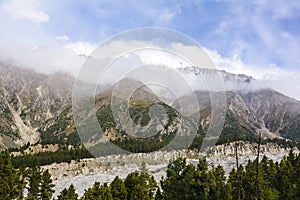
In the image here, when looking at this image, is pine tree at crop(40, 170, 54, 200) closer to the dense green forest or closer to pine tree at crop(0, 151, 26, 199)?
the dense green forest

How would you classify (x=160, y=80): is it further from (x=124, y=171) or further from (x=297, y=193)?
(x=124, y=171)

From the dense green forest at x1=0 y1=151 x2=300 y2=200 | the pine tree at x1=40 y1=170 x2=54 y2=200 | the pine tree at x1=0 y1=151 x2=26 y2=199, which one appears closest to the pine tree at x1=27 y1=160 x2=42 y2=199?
the dense green forest at x1=0 y1=151 x2=300 y2=200

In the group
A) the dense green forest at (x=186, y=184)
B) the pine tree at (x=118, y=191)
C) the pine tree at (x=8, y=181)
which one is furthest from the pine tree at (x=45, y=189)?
the pine tree at (x=8, y=181)

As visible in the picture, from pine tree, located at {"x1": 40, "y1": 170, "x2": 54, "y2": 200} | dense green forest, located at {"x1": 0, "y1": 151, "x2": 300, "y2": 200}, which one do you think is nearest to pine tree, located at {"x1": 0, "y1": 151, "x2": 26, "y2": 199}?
dense green forest, located at {"x1": 0, "y1": 151, "x2": 300, "y2": 200}

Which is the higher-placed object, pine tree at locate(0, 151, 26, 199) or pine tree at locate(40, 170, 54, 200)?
pine tree at locate(0, 151, 26, 199)

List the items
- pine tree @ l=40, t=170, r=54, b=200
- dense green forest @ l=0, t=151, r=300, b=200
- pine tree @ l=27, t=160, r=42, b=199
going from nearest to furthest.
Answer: dense green forest @ l=0, t=151, r=300, b=200 → pine tree @ l=40, t=170, r=54, b=200 → pine tree @ l=27, t=160, r=42, b=199

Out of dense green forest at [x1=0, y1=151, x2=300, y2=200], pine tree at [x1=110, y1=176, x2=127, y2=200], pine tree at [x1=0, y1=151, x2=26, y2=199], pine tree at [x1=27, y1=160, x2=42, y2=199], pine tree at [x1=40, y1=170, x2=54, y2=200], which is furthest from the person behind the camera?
pine tree at [x1=27, y1=160, x2=42, y2=199]

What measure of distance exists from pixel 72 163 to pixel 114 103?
138m

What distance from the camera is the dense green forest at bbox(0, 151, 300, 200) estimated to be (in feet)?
118

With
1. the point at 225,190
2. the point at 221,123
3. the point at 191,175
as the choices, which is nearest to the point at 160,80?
the point at 221,123

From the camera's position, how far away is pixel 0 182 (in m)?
33.5

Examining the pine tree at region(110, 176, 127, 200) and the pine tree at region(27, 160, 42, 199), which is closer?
the pine tree at region(110, 176, 127, 200)

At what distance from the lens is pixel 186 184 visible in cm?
3994

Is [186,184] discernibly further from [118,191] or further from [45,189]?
[45,189]
